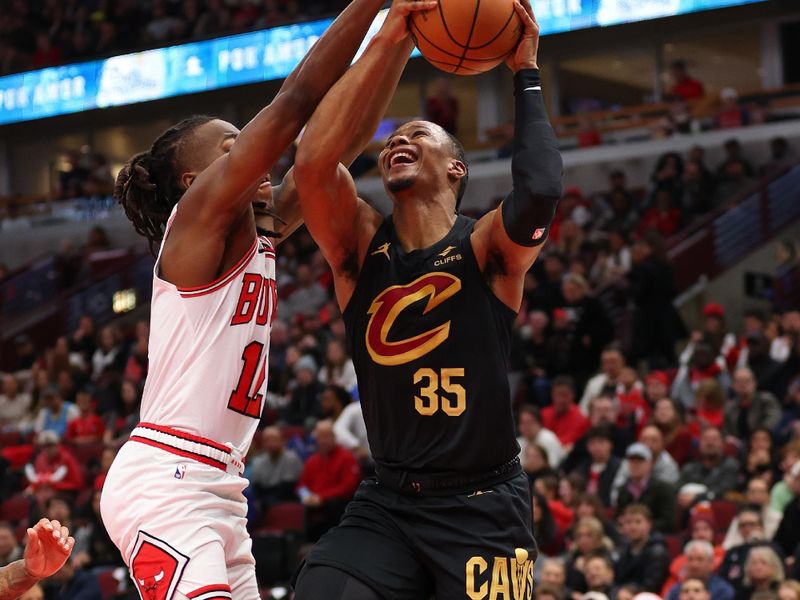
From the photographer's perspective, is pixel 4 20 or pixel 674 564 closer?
pixel 674 564

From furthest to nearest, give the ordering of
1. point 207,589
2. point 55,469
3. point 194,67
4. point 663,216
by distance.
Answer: point 194,67 < point 663,216 < point 55,469 < point 207,589

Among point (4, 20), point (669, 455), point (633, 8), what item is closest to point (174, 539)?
point (669, 455)

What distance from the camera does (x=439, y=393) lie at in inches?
169

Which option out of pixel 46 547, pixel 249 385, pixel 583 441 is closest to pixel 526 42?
pixel 249 385

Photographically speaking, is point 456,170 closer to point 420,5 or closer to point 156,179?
point 420,5

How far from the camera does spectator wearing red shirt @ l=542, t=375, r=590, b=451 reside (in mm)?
11734

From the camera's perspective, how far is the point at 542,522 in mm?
10078

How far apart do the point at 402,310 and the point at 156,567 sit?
1163 millimetres

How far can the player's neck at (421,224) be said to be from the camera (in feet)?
14.9

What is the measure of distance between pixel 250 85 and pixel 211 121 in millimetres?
18588

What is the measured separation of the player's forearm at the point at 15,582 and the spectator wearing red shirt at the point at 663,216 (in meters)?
12.4

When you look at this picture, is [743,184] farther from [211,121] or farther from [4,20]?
[4,20]

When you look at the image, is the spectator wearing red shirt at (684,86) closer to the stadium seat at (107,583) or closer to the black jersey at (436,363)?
the stadium seat at (107,583)

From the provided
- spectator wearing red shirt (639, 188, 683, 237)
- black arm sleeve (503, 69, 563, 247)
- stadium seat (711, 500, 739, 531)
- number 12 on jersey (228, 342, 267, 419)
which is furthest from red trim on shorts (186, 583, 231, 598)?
spectator wearing red shirt (639, 188, 683, 237)
